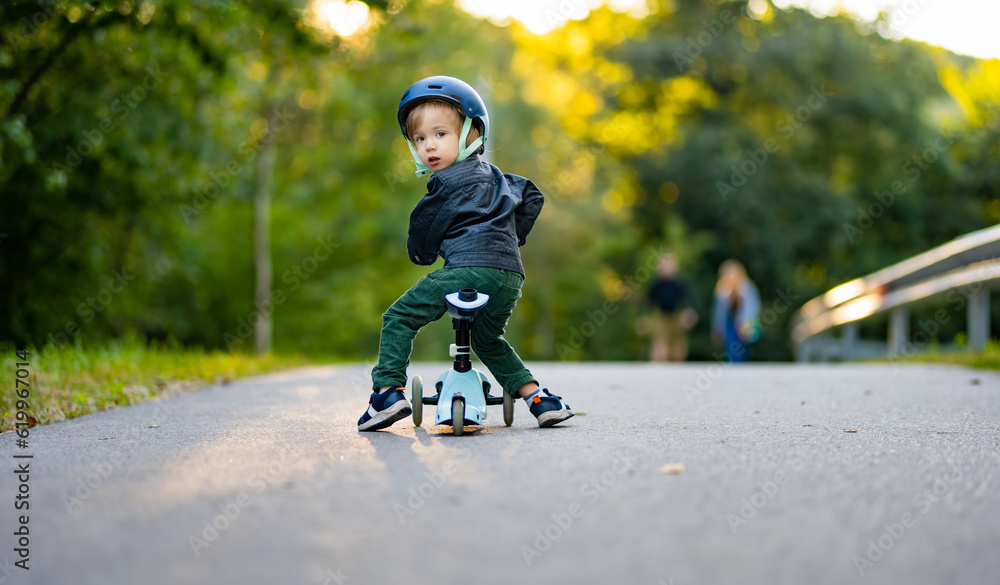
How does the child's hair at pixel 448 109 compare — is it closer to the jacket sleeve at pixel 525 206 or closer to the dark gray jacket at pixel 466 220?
the dark gray jacket at pixel 466 220

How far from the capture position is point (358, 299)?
2028 cm

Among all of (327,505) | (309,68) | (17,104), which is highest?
(309,68)

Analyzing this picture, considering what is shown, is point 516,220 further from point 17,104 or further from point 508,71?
point 508,71

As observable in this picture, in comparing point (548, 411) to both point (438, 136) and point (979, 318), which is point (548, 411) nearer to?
point (438, 136)

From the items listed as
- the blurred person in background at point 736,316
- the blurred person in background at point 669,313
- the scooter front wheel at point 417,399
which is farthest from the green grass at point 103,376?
the blurred person in background at point 669,313

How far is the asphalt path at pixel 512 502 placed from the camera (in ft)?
7.72

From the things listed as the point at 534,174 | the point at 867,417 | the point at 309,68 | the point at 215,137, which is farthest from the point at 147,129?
the point at 534,174

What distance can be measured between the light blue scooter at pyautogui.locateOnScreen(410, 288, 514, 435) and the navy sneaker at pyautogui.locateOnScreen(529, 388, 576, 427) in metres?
0.18

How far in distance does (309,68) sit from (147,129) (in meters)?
3.82

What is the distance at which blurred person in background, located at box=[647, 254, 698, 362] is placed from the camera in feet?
56.4

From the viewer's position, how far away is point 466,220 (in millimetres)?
4648

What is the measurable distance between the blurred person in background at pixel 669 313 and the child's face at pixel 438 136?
42.2 ft

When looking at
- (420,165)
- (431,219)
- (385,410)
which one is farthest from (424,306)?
(420,165)

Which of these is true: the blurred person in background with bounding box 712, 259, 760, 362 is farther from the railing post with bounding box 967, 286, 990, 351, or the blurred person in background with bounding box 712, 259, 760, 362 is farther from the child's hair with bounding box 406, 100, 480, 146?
the child's hair with bounding box 406, 100, 480, 146
